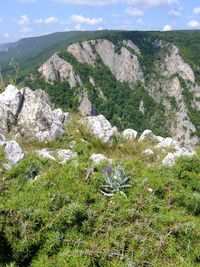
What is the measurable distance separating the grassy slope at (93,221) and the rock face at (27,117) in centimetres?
497

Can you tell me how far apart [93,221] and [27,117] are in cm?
744

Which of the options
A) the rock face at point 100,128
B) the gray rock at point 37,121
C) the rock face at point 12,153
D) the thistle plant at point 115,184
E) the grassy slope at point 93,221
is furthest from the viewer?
the rock face at point 100,128

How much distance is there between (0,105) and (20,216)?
769cm

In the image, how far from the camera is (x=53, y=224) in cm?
470

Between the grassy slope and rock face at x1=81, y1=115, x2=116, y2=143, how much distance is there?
5677mm

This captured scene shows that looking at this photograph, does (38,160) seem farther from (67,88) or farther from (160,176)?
(67,88)

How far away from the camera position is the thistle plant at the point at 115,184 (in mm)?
5777

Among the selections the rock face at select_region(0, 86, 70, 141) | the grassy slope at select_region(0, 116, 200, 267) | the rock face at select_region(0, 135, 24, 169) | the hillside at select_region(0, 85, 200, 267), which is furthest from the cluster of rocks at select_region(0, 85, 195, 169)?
the grassy slope at select_region(0, 116, 200, 267)

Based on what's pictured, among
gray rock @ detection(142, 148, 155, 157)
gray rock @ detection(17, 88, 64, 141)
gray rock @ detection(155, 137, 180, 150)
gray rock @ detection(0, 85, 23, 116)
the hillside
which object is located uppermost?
the hillside

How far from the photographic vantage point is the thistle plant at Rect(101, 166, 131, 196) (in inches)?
227

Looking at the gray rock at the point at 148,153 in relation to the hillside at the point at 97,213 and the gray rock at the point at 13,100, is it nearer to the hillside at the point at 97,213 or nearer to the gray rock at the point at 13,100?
the hillside at the point at 97,213

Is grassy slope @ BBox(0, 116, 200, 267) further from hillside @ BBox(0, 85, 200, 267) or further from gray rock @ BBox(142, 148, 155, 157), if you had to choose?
gray rock @ BBox(142, 148, 155, 157)

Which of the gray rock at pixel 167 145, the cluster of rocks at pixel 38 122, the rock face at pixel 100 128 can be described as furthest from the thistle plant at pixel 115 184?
the gray rock at pixel 167 145

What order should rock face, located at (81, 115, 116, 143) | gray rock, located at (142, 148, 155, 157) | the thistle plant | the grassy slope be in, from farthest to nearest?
rock face, located at (81, 115, 116, 143) < gray rock, located at (142, 148, 155, 157) < the thistle plant < the grassy slope
